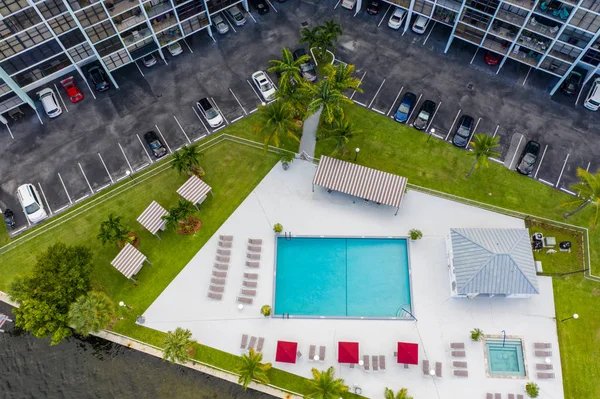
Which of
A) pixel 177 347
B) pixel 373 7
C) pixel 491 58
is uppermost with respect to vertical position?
pixel 373 7

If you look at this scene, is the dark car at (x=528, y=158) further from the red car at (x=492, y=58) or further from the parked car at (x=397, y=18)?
the parked car at (x=397, y=18)

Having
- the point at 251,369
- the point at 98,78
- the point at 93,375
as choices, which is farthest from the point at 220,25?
the point at 93,375

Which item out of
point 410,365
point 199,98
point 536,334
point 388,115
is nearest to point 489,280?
point 536,334

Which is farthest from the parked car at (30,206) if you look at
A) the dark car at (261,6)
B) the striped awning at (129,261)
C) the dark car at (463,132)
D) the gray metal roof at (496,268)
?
the dark car at (463,132)

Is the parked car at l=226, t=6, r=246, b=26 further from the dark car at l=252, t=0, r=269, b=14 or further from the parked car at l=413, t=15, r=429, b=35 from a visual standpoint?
the parked car at l=413, t=15, r=429, b=35

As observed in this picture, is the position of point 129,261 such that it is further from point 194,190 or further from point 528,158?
point 528,158

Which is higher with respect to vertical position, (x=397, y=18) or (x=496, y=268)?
(x=397, y=18)

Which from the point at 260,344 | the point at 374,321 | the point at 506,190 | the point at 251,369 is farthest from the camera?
the point at 506,190

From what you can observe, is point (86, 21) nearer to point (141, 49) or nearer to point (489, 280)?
point (141, 49)
